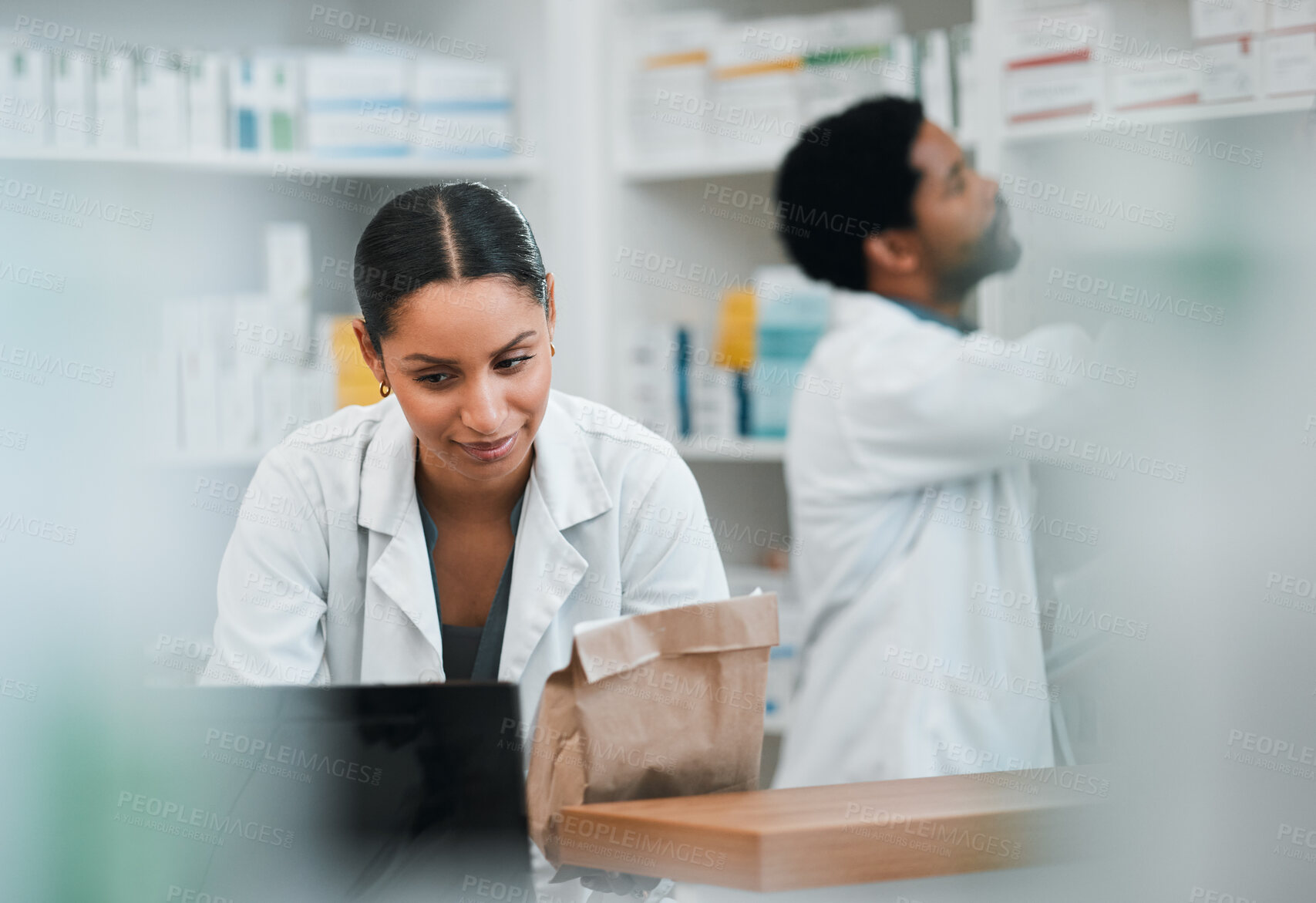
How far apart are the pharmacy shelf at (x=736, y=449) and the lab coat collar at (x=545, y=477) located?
3.72ft

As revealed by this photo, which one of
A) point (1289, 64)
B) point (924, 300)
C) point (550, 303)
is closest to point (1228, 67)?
point (1289, 64)

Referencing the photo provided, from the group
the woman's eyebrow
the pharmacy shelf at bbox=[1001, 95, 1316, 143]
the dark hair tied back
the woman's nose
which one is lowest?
the woman's nose

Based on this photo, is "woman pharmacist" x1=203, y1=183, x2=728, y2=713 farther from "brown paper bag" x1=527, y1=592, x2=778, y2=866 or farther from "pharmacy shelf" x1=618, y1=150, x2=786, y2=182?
"pharmacy shelf" x1=618, y1=150, x2=786, y2=182

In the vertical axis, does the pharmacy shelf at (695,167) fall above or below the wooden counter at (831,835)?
above

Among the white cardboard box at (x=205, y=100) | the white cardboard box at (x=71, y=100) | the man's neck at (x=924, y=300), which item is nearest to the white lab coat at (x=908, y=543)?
the man's neck at (x=924, y=300)

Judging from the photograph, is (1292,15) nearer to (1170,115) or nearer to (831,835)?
(1170,115)

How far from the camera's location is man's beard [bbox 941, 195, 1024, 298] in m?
1.59

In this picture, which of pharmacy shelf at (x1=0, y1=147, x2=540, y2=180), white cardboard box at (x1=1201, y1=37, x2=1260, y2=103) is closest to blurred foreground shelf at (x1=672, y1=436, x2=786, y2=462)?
pharmacy shelf at (x1=0, y1=147, x2=540, y2=180)

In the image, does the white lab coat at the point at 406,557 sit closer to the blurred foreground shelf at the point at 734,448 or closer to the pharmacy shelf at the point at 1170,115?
the pharmacy shelf at the point at 1170,115

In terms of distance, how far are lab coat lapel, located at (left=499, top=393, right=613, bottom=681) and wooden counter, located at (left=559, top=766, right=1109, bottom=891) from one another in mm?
212

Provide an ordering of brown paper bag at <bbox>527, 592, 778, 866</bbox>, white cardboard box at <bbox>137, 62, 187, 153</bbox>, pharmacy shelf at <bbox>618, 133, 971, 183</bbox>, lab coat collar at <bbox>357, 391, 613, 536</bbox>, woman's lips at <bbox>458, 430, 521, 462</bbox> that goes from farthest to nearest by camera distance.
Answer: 1. pharmacy shelf at <bbox>618, 133, 971, 183</bbox>
2. white cardboard box at <bbox>137, 62, 187, 153</bbox>
3. lab coat collar at <bbox>357, 391, 613, 536</bbox>
4. woman's lips at <bbox>458, 430, 521, 462</bbox>
5. brown paper bag at <bbox>527, 592, 778, 866</bbox>

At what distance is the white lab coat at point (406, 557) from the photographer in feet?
3.22

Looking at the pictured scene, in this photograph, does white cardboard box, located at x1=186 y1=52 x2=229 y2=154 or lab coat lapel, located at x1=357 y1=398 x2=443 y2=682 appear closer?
lab coat lapel, located at x1=357 y1=398 x2=443 y2=682

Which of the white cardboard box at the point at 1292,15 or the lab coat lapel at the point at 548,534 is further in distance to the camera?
the white cardboard box at the point at 1292,15
